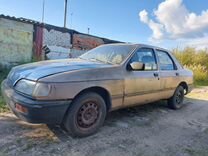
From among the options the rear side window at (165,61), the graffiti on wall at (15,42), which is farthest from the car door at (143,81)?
the graffiti on wall at (15,42)

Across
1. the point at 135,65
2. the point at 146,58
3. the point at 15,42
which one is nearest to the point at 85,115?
the point at 135,65

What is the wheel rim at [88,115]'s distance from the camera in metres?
3.94

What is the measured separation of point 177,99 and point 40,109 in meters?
4.54

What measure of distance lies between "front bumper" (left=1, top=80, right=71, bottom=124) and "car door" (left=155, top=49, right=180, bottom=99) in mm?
2936

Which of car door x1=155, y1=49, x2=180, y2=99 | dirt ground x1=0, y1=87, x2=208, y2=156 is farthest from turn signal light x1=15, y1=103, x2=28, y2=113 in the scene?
car door x1=155, y1=49, x2=180, y2=99

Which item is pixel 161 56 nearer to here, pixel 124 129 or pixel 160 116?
pixel 160 116

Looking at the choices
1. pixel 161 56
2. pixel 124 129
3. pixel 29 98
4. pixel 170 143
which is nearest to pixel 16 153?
pixel 29 98

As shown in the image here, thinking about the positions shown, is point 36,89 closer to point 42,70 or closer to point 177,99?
point 42,70

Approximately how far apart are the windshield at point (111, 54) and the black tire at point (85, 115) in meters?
1.02

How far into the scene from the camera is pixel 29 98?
3.45 m

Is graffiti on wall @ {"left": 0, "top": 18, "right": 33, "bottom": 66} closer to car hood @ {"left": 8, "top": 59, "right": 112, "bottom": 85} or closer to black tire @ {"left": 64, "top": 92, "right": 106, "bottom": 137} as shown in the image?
car hood @ {"left": 8, "top": 59, "right": 112, "bottom": 85}

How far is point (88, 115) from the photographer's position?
4.05 meters

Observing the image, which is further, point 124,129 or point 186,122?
point 186,122

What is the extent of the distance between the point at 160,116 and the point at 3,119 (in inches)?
141
